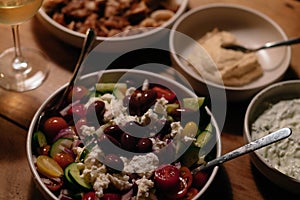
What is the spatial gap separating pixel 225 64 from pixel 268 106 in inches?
8.7

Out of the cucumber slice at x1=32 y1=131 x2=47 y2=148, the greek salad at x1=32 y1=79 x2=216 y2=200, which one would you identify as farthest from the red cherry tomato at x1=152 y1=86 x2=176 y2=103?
the cucumber slice at x1=32 y1=131 x2=47 y2=148

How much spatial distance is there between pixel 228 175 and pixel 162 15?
60 cm

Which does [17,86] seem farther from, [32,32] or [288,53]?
[288,53]

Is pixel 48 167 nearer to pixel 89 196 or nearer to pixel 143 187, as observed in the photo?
pixel 89 196

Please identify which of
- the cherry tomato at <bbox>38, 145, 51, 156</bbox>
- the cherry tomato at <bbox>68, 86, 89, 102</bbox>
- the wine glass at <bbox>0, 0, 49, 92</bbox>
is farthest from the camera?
the wine glass at <bbox>0, 0, 49, 92</bbox>

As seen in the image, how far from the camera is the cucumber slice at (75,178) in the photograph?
117 centimetres

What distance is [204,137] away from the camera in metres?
1.28

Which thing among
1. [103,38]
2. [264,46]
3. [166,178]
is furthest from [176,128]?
[264,46]

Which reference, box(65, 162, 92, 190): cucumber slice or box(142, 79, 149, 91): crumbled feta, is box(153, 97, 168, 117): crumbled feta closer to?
box(142, 79, 149, 91): crumbled feta

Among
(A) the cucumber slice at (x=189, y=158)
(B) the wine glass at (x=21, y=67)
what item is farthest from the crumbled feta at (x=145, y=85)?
(B) the wine glass at (x=21, y=67)

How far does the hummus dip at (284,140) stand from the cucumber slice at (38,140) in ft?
1.73

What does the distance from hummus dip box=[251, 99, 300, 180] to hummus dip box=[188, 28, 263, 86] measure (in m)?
0.17

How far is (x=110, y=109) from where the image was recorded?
1.30 m

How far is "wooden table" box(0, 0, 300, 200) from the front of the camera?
1.30 m
